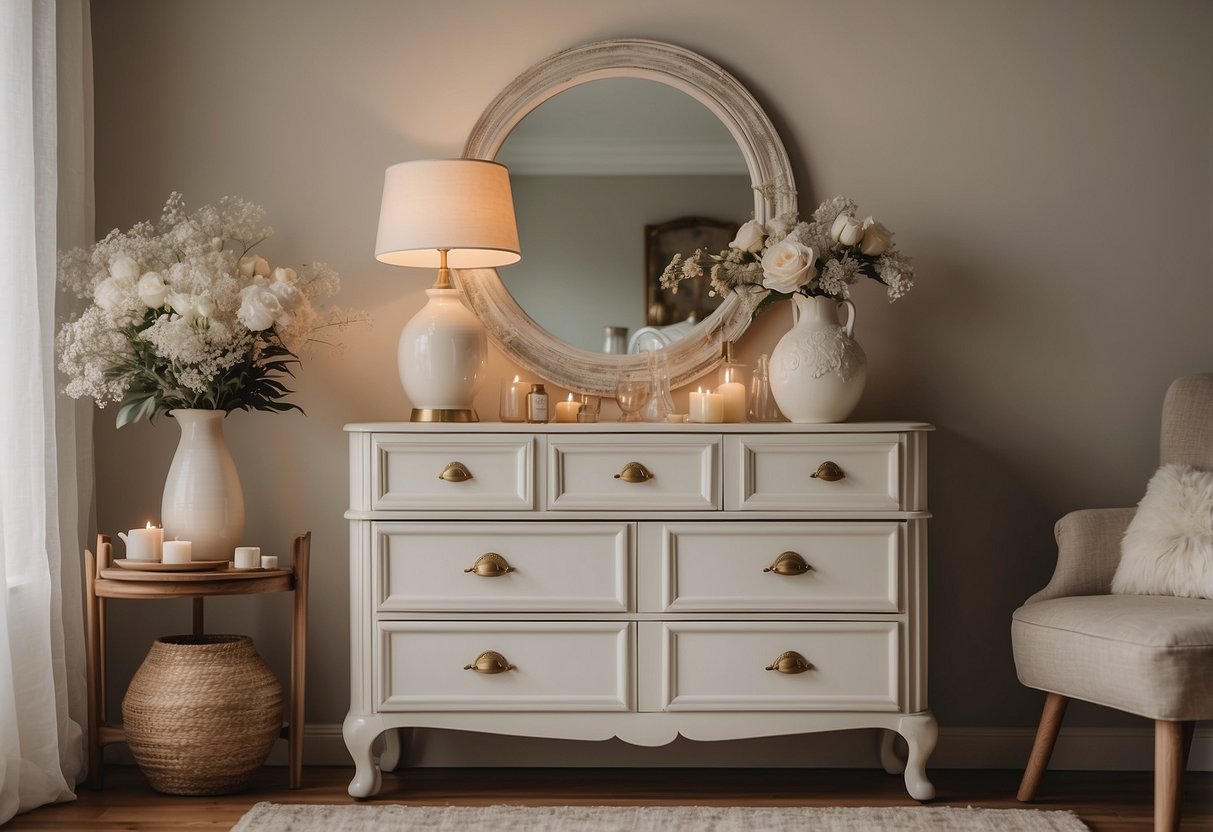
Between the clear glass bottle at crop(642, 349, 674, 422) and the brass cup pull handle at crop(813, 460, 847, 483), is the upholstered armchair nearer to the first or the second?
the brass cup pull handle at crop(813, 460, 847, 483)

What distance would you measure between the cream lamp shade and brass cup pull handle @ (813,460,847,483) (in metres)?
0.92

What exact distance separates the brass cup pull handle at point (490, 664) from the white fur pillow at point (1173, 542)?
1.44m

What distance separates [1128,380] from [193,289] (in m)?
2.42

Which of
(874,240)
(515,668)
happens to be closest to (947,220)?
(874,240)

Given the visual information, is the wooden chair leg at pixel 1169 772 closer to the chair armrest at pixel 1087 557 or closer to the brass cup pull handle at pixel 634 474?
the chair armrest at pixel 1087 557

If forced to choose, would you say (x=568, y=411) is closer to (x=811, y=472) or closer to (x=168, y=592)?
(x=811, y=472)

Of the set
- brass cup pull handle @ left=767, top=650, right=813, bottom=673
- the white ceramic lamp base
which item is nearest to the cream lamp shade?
the white ceramic lamp base

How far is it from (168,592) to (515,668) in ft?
2.68

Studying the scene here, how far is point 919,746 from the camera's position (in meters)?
2.46

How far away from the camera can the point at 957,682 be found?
2.89m

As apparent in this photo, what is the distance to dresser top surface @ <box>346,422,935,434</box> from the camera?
8.04ft

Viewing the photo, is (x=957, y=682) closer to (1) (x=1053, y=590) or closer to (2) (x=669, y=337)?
(1) (x=1053, y=590)

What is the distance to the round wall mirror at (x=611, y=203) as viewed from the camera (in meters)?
2.88

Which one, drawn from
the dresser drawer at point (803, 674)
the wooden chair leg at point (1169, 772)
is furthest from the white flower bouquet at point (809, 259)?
the wooden chair leg at point (1169, 772)
